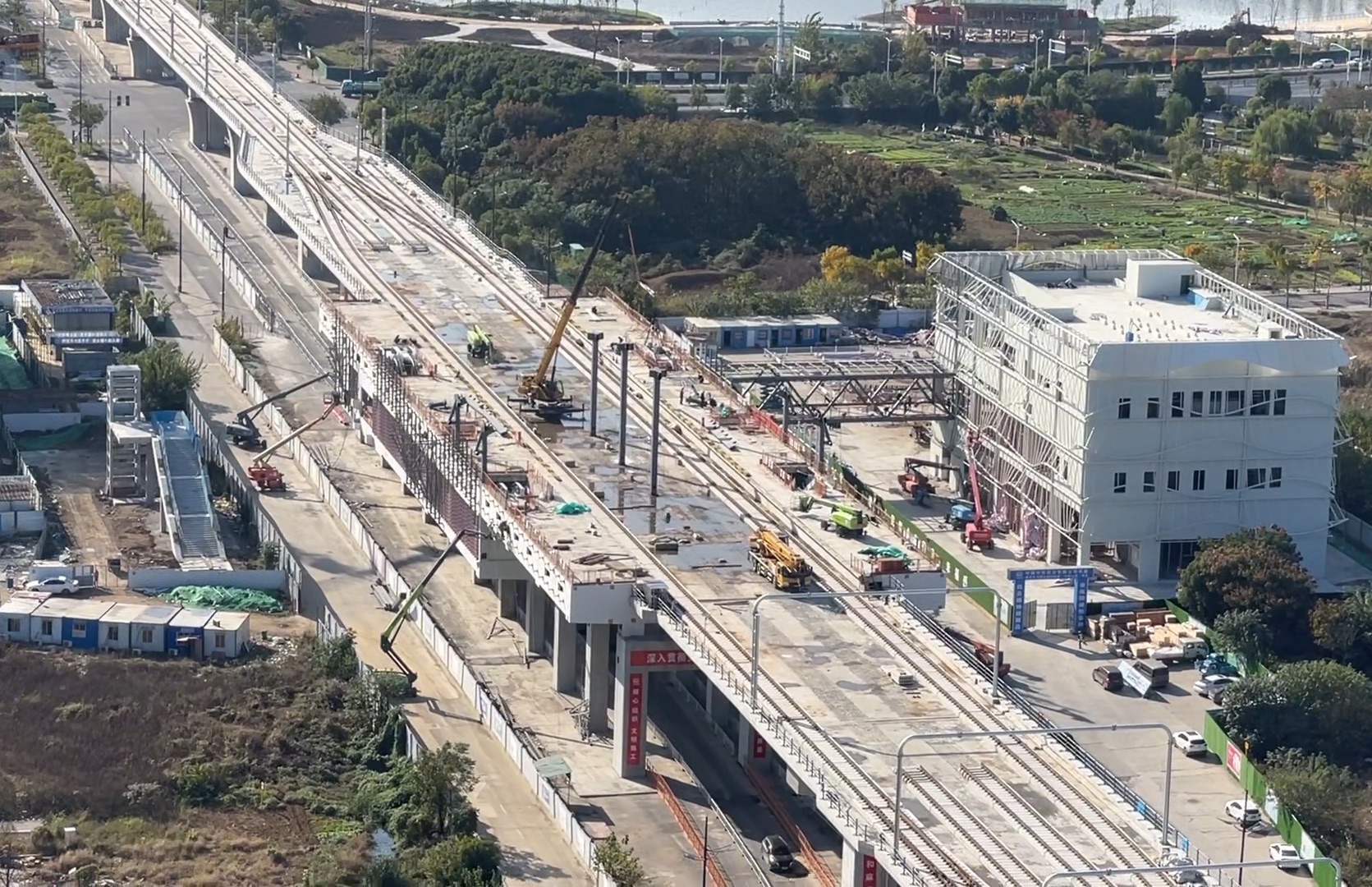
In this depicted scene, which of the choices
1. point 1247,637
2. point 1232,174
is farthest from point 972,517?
point 1232,174

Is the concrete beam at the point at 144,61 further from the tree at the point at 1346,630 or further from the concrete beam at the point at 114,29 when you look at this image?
the tree at the point at 1346,630

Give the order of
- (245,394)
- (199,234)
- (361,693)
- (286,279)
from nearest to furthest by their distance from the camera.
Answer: (361,693) < (245,394) < (286,279) < (199,234)

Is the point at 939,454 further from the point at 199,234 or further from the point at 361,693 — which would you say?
the point at 199,234

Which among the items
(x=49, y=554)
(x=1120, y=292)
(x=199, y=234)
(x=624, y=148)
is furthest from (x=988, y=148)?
(x=49, y=554)

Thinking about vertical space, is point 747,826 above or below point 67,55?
below

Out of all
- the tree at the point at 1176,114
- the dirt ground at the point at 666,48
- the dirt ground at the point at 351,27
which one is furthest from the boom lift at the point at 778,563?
the dirt ground at the point at 351,27

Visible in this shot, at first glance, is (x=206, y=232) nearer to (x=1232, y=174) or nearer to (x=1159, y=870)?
(x=1232, y=174)

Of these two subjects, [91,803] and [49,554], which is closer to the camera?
[91,803]

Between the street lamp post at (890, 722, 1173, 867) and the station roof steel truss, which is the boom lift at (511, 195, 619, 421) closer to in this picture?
the station roof steel truss
